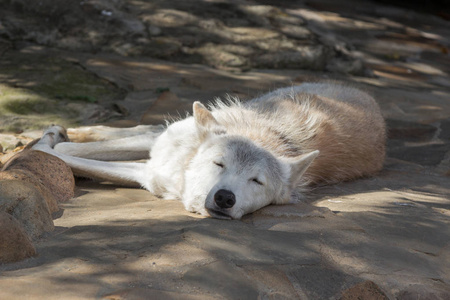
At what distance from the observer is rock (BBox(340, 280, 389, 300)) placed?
9.01 ft

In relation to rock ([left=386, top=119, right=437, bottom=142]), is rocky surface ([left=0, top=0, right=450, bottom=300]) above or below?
above

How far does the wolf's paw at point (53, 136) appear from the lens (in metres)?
5.01

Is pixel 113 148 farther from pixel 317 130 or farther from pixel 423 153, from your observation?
pixel 423 153

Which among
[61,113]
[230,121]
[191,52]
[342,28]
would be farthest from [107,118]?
[342,28]

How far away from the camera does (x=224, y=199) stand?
148 inches

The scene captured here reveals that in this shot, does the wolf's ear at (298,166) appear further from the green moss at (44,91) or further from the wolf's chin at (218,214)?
the green moss at (44,91)

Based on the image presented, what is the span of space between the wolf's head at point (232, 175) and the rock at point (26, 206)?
1141 mm

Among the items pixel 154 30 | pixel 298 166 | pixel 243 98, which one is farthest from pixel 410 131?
A: pixel 154 30

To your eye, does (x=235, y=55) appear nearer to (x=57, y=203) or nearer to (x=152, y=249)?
(x=57, y=203)

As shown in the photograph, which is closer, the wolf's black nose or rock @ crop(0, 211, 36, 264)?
rock @ crop(0, 211, 36, 264)

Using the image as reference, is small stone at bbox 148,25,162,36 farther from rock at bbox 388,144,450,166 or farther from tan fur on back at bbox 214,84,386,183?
rock at bbox 388,144,450,166

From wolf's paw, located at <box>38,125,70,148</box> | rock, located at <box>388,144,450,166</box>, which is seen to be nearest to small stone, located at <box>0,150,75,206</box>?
wolf's paw, located at <box>38,125,70,148</box>

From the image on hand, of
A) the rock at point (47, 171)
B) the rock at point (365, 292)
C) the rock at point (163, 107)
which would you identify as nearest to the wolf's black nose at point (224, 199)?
the rock at point (47, 171)

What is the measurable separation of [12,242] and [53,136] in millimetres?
2634
